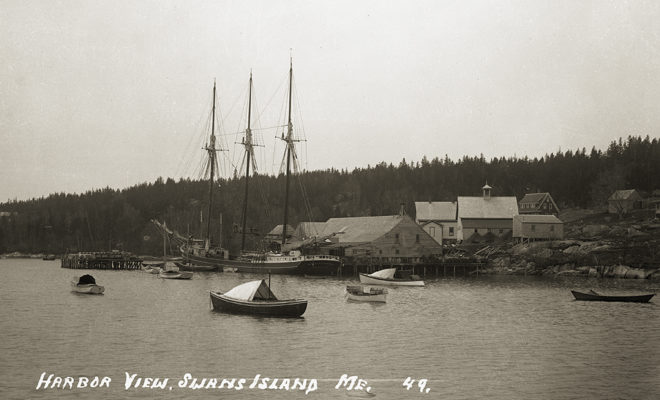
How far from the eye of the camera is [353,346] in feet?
124


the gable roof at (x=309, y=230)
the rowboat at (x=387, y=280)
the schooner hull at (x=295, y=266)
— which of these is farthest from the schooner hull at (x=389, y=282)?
the gable roof at (x=309, y=230)

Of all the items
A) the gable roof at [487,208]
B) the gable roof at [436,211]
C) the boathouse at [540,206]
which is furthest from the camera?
the boathouse at [540,206]

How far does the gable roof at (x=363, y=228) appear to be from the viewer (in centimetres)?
11506

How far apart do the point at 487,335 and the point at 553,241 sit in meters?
77.4

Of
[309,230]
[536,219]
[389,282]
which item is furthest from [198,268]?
[536,219]

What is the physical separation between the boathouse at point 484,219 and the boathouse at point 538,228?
923cm

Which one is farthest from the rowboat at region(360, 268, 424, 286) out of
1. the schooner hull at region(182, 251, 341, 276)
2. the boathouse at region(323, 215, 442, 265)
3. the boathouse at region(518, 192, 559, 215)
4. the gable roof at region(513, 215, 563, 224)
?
the boathouse at region(518, 192, 559, 215)

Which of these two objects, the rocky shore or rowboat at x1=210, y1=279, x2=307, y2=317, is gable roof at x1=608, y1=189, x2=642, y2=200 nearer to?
the rocky shore

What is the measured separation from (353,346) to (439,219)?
339ft

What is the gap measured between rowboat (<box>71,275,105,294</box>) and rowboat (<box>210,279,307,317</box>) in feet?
76.7

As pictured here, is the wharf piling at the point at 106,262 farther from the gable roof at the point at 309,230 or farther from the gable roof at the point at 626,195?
the gable roof at the point at 626,195

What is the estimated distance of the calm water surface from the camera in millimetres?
28953

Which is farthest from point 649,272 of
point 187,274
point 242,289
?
point 242,289

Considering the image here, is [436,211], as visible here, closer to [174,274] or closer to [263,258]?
[263,258]
